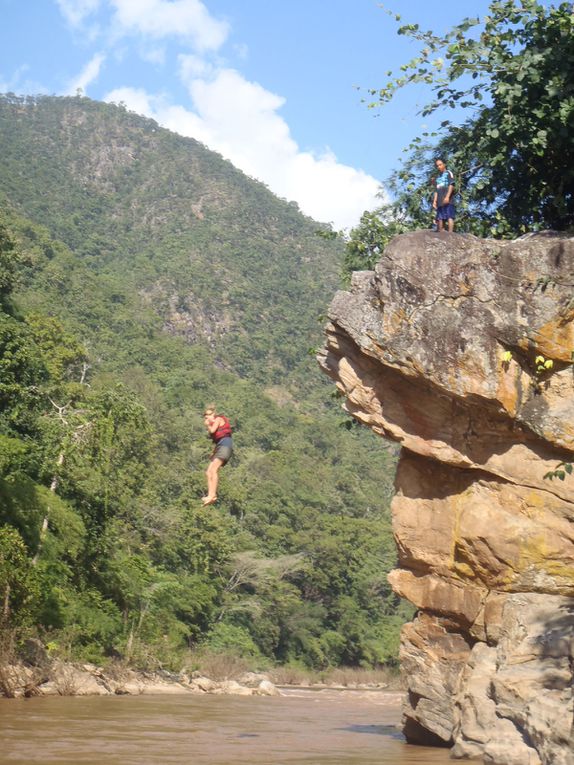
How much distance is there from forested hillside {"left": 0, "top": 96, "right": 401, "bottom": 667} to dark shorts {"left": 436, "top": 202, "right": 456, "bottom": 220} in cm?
550

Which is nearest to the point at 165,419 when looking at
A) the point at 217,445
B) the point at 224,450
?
the point at 217,445

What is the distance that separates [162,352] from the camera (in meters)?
75.7

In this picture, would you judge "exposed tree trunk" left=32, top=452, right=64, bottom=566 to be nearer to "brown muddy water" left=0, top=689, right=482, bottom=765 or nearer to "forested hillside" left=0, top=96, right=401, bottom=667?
"forested hillside" left=0, top=96, right=401, bottom=667

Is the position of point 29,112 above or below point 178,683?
above

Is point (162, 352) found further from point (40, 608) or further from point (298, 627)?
point (40, 608)

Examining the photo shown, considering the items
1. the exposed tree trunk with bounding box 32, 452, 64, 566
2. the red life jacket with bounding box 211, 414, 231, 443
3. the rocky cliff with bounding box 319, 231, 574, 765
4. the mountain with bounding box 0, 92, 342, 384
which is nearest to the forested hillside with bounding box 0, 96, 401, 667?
the exposed tree trunk with bounding box 32, 452, 64, 566

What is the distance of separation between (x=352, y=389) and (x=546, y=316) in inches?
130

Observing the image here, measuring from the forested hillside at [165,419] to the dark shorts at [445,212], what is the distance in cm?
550

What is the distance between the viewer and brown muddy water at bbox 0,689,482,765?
42.6 ft

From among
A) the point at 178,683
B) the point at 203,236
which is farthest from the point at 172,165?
the point at 178,683

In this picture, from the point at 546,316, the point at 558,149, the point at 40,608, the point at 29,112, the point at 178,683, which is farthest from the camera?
the point at 29,112

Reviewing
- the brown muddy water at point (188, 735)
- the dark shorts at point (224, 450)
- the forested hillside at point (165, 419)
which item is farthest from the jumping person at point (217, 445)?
the forested hillside at point (165, 419)

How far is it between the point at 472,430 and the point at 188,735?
6949 mm

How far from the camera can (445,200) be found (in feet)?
52.0
